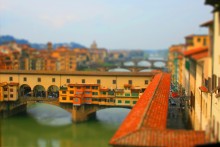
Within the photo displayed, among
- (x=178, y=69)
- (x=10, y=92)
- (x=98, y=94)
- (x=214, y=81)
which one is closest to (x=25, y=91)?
(x=10, y=92)

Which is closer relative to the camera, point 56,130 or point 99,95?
point 56,130

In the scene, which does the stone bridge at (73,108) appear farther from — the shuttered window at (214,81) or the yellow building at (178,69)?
the shuttered window at (214,81)

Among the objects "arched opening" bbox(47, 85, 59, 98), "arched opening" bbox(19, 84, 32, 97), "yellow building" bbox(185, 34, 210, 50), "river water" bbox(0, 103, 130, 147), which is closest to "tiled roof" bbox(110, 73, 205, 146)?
"yellow building" bbox(185, 34, 210, 50)

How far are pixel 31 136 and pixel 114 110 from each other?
9075mm

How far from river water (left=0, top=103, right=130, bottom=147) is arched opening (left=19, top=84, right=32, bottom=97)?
1.36m

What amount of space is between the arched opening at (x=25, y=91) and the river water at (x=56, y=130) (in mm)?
1357

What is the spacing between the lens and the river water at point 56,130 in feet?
62.2

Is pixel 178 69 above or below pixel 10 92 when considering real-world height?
above

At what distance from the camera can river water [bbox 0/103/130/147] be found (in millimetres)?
18969

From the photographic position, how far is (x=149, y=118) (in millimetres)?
9258

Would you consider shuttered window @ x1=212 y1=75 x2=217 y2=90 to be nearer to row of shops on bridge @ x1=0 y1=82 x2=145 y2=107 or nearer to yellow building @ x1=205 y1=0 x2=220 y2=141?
yellow building @ x1=205 y1=0 x2=220 y2=141

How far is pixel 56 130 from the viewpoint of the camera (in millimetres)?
21297

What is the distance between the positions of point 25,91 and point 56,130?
25.5 feet

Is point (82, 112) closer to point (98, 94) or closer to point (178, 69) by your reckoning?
point (98, 94)
